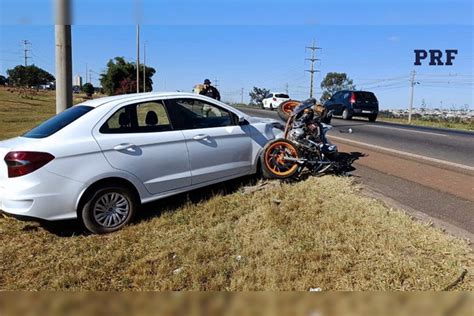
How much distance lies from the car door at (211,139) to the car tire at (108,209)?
964mm

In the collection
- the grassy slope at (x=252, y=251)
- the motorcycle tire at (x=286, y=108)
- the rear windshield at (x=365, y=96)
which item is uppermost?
the rear windshield at (x=365, y=96)

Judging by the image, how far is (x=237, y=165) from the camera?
19.5 feet

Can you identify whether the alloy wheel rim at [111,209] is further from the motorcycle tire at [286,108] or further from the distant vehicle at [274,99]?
the distant vehicle at [274,99]

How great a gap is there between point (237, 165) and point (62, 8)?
3129 millimetres

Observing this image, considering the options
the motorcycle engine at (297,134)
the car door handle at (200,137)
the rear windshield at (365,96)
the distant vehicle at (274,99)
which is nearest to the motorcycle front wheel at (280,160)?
the motorcycle engine at (297,134)

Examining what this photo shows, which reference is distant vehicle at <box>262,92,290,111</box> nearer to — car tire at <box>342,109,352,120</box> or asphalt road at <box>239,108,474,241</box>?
car tire at <box>342,109,352,120</box>

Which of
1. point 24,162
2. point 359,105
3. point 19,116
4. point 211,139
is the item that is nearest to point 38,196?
point 24,162

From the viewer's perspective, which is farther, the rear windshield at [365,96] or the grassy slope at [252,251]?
the rear windshield at [365,96]

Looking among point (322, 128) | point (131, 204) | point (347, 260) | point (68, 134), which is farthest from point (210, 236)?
point (322, 128)

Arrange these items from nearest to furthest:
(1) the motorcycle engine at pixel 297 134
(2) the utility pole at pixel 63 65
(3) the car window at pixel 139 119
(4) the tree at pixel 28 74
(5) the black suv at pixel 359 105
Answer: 1. (3) the car window at pixel 139 119
2. (1) the motorcycle engine at pixel 297 134
3. (2) the utility pole at pixel 63 65
4. (5) the black suv at pixel 359 105
5. (4) the tree at pixel 28 74

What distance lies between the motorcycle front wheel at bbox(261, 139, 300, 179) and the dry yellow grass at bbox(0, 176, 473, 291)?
0.79 m

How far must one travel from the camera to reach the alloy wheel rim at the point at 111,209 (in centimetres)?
469

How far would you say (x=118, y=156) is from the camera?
4.74 meters

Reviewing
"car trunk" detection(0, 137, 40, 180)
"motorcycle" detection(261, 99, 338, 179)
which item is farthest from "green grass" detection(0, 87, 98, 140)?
"motorcycle" detection(261, 99, 338, 179)
